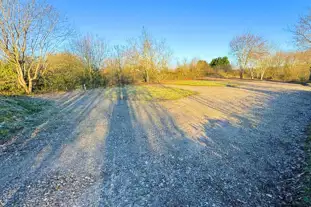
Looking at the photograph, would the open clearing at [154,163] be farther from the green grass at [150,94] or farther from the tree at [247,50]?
Result: the tree at [247,50]

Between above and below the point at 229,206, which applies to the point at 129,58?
above

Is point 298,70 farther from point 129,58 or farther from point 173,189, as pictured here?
point 173,189

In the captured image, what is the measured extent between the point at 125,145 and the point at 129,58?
19.0 metres

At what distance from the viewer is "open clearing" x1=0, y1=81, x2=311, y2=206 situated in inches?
90.0

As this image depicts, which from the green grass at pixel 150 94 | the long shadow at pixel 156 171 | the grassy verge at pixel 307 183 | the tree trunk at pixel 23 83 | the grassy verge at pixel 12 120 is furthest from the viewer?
the tree trunk at pixel 23 83

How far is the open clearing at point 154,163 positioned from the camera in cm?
229

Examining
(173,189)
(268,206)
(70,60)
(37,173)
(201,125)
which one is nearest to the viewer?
(268,206)

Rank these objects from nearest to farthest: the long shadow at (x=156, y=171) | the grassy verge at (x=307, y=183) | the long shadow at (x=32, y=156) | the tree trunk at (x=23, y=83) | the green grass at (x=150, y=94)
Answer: the grassy verge at (x=307, y=183) → the long shadow at (x=156, y=171) → the long shadow at (x=32, y=156) → the green grass at (x=150, y=94) → the tree trunk at (x=23, y=83)

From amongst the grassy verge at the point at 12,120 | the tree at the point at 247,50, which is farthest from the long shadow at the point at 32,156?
the tree at the point at 247,50

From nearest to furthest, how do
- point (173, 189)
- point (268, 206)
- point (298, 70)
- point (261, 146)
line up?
point (268, 206)
point (173, 189)
point (261, 146)
point (298, 70)

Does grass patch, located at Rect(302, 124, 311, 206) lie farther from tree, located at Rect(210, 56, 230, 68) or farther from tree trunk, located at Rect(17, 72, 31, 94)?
tree, located at Rect(210, 56, 230, 68)

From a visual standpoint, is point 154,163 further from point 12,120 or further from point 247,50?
point 247,50

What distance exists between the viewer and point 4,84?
12023mm

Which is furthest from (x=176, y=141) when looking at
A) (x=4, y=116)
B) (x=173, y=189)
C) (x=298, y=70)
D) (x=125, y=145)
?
(x=298, y=70)
